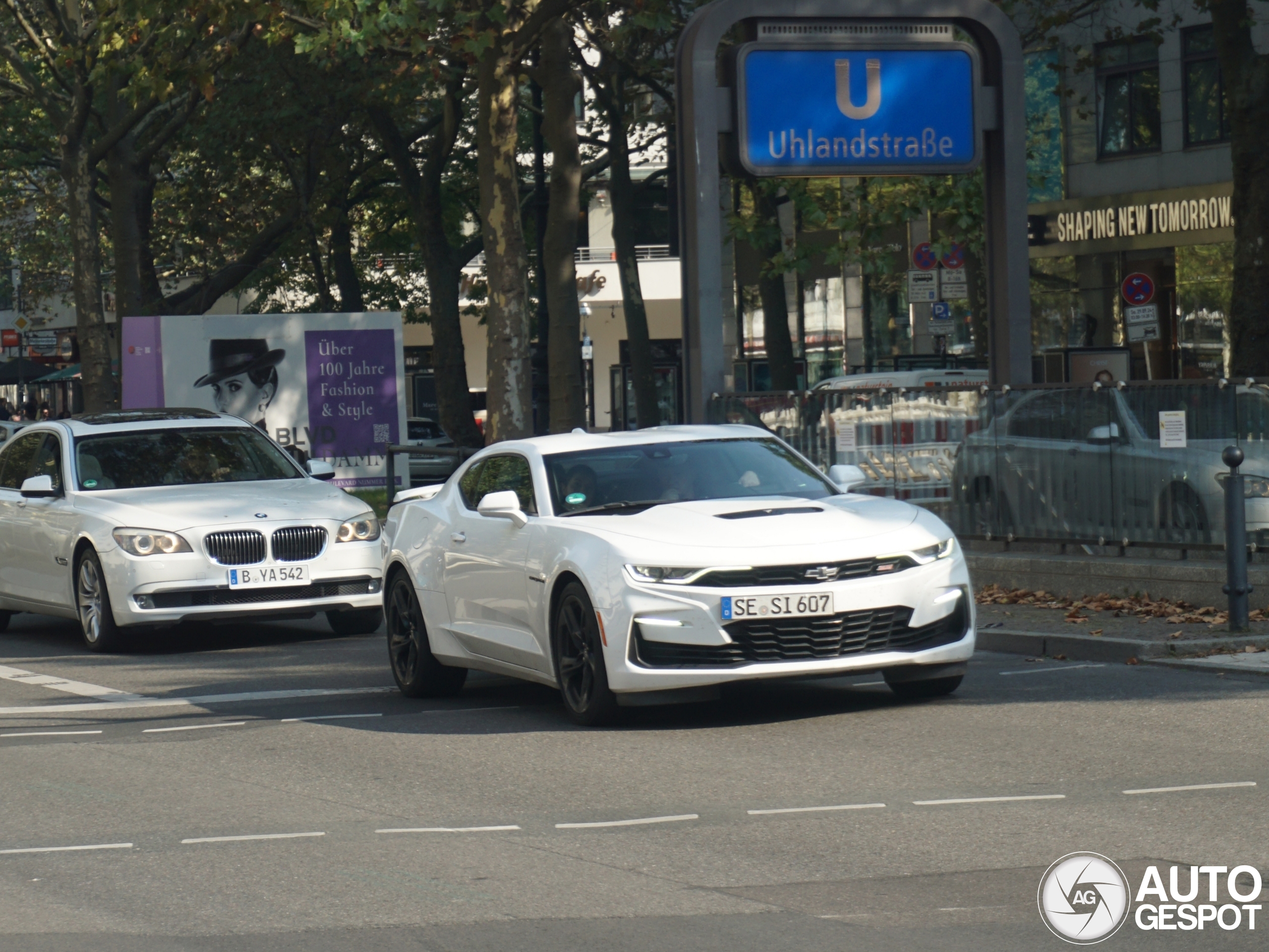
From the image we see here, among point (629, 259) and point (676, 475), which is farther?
point (629, 259)

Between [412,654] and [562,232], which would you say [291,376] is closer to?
[562,232]

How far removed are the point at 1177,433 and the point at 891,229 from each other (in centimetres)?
2999

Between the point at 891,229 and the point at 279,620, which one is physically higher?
the point at 891,229

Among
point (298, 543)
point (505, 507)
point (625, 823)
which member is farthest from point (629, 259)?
point (625, 823)

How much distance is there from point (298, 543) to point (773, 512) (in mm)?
5512

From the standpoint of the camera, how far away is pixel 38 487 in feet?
50.2

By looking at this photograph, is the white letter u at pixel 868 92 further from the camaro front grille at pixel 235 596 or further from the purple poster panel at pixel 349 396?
the purple poster panel at pixel 349 396

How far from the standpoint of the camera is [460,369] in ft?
115

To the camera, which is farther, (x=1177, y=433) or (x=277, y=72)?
(x=277, y=72)

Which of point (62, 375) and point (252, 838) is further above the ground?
point (62, 375)

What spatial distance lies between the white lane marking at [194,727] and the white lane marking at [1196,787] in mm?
4857

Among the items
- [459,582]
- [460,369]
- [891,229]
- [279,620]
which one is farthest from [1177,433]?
[891,229]

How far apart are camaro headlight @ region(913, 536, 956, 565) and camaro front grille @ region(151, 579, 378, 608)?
594cm

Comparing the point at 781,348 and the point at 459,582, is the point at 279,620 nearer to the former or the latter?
the point at 459,582
